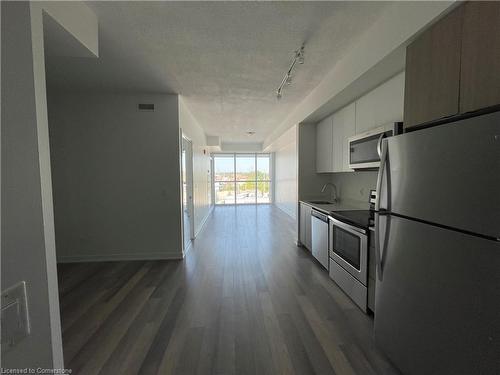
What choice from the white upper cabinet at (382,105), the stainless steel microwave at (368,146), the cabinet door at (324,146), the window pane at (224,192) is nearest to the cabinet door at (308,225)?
the cabinet door at (324,146)

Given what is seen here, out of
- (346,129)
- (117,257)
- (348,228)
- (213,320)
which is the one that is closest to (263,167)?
(346,129)

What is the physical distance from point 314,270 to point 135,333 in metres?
2.38

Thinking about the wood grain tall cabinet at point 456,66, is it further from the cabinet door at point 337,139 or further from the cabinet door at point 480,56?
the cabinet door at point 337,139

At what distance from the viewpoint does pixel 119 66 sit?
270 centimetres

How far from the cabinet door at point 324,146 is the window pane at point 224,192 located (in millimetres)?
6215

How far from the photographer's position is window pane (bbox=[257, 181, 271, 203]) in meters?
10.2

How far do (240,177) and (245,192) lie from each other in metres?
0.73

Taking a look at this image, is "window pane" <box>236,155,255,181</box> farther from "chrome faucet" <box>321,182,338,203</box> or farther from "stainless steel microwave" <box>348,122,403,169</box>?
"stainless steel microwave" <box>348,122,403,169</box>

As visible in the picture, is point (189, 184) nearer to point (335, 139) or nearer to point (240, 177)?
point (335, 139)

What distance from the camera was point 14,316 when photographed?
0.64 metres

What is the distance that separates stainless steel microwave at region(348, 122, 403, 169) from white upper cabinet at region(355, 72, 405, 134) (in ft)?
0.60

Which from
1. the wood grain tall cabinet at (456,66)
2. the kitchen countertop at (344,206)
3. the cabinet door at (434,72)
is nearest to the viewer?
the wood grain tall cabinet at (456,66)

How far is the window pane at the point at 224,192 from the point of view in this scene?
32.9 ft

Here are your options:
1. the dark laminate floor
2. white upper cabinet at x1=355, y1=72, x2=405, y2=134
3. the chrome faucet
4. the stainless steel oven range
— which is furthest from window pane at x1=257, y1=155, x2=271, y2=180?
the stainless steel oven range
